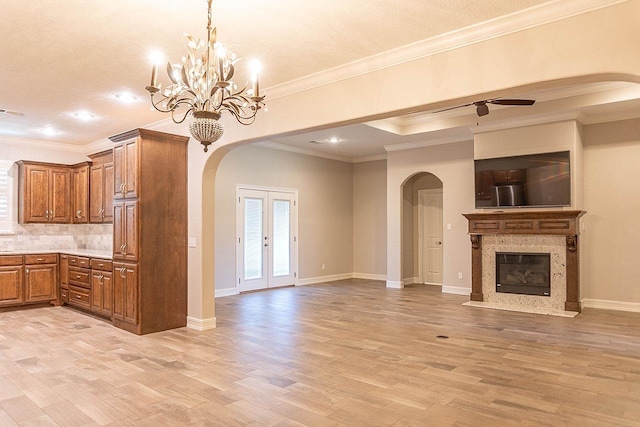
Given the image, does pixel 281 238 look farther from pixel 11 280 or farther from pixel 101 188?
pixel 11 280

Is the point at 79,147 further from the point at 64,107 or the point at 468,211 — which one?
the point at 468,211

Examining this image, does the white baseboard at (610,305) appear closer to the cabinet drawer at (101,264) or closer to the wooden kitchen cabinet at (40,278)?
the cabinet drawer at (101,264)

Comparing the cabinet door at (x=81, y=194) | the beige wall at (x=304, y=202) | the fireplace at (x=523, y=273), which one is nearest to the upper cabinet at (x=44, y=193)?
the cabinet door at (x=81, y=194)

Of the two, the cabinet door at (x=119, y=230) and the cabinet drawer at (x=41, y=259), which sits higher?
the cabinet door at (x=119, y=230)

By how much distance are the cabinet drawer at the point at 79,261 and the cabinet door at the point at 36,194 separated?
1.31 m

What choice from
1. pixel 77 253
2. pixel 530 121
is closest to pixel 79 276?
pixel 77 253

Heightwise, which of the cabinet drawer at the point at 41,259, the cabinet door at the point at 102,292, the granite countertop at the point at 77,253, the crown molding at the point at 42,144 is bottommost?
the cabinet door at the point at 102,292

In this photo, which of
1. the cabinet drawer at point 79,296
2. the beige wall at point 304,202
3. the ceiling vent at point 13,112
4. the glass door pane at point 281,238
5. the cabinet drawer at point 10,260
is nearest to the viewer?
the ceiling vent at point 13,112

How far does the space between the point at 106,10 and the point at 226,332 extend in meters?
3.79

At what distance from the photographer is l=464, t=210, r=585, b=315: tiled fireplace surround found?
6621 millimetres

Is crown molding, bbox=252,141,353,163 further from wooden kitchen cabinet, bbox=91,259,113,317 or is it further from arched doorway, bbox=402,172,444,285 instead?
wooden kitchen cabinet, bbox=91,259,113,317

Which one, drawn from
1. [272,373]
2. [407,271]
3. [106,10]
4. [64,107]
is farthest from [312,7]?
[407,271]

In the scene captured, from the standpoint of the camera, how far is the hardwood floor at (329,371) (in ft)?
10.2

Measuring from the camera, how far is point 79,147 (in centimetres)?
855
